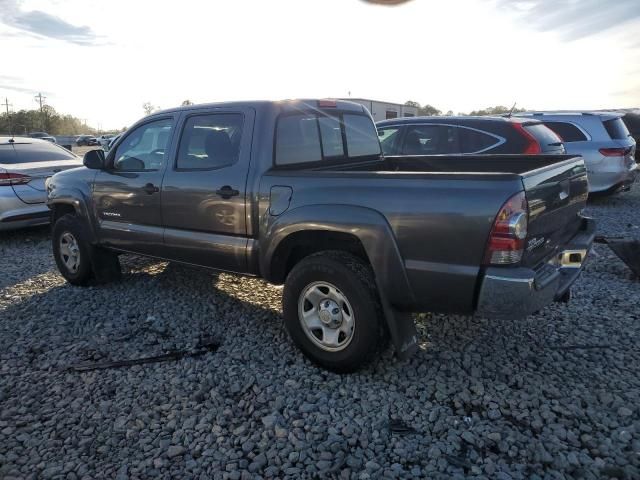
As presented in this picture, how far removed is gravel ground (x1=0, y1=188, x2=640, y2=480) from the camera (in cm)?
262

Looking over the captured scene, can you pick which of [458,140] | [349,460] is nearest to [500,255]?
[349,460]

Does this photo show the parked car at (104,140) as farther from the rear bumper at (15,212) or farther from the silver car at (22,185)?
the rear bumper at (15,212)

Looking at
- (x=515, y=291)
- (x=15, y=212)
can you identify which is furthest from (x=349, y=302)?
(x=15, y=212)

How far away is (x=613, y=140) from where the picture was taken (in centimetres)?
902

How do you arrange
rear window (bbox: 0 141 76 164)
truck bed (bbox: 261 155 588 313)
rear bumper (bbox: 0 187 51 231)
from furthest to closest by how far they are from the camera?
rear window (bbox: 0 141 76 164) < rear bumper (bbox: 0 187 51 231) < truck bed (bbox: 261 155 588 313)

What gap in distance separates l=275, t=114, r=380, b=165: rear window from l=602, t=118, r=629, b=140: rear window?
6510 millimetres

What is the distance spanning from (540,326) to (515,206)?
187 centimetres

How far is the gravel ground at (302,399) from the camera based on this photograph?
2621 millimetres

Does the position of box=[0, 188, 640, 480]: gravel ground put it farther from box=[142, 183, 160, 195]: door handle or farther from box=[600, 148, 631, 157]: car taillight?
box=[600, 148, 631, 157]: car taillight

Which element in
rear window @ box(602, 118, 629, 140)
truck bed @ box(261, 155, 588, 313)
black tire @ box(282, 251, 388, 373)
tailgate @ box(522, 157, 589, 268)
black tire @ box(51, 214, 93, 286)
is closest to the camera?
truck bed @ box(261, 155, 588, 313)

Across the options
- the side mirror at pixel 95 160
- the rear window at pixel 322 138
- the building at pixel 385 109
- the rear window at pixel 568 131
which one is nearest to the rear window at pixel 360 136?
the rear window at pixel 322 138

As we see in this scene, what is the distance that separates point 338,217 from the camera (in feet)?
10.5

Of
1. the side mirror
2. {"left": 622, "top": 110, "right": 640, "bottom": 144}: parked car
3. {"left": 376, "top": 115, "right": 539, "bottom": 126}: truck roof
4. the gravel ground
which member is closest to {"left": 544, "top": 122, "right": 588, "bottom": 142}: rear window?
{"left": 376, "top": 115, "right": 539, "bottom": 126}: truck roof

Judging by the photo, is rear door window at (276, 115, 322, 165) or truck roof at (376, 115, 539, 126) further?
truck roof at (376, 115, 539, 126)
